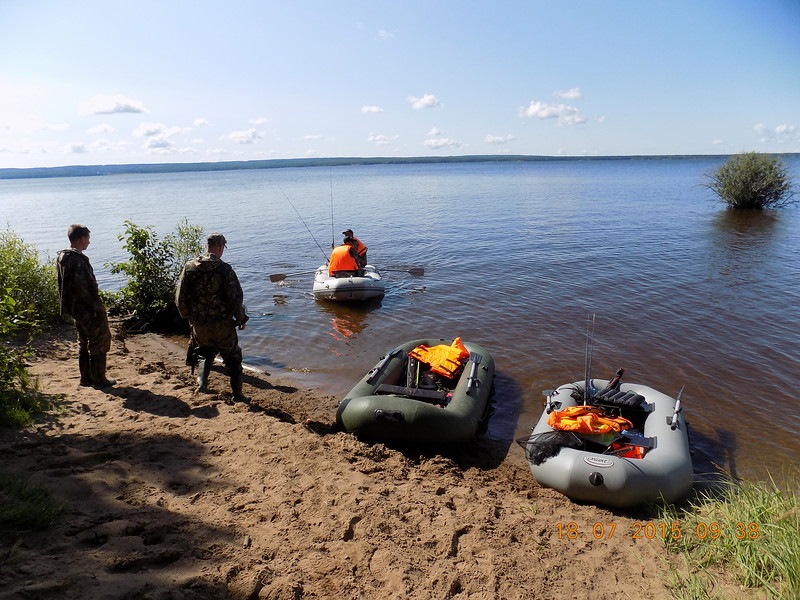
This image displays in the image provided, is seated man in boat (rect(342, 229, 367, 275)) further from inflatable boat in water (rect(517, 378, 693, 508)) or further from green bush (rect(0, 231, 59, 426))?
inflatable boat in water (rect(517, 378, 693, 508))

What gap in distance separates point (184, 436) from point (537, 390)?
527 centimetres

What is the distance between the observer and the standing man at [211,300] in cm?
554

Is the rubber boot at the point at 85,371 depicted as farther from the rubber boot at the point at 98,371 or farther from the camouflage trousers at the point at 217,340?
the camouflage trousers at the point at 217,340

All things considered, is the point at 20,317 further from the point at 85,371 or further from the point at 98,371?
the point at 98,371

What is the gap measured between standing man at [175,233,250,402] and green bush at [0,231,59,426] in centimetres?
159

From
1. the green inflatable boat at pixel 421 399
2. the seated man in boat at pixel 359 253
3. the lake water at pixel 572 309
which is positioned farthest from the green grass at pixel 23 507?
the seated man in boat at pixel 359 253

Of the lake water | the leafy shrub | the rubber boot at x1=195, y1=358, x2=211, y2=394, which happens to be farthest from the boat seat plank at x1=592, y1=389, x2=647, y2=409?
the leafy shrub

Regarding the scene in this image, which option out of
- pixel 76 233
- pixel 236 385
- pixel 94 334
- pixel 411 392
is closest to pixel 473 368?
pixel 411 392

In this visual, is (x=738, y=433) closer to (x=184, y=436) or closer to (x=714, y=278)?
(x=184, y=436)

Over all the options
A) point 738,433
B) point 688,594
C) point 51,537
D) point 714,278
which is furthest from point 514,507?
point 714,278

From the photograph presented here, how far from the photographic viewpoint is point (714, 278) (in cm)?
1406

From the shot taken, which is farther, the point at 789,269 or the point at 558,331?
the point at 789,269
